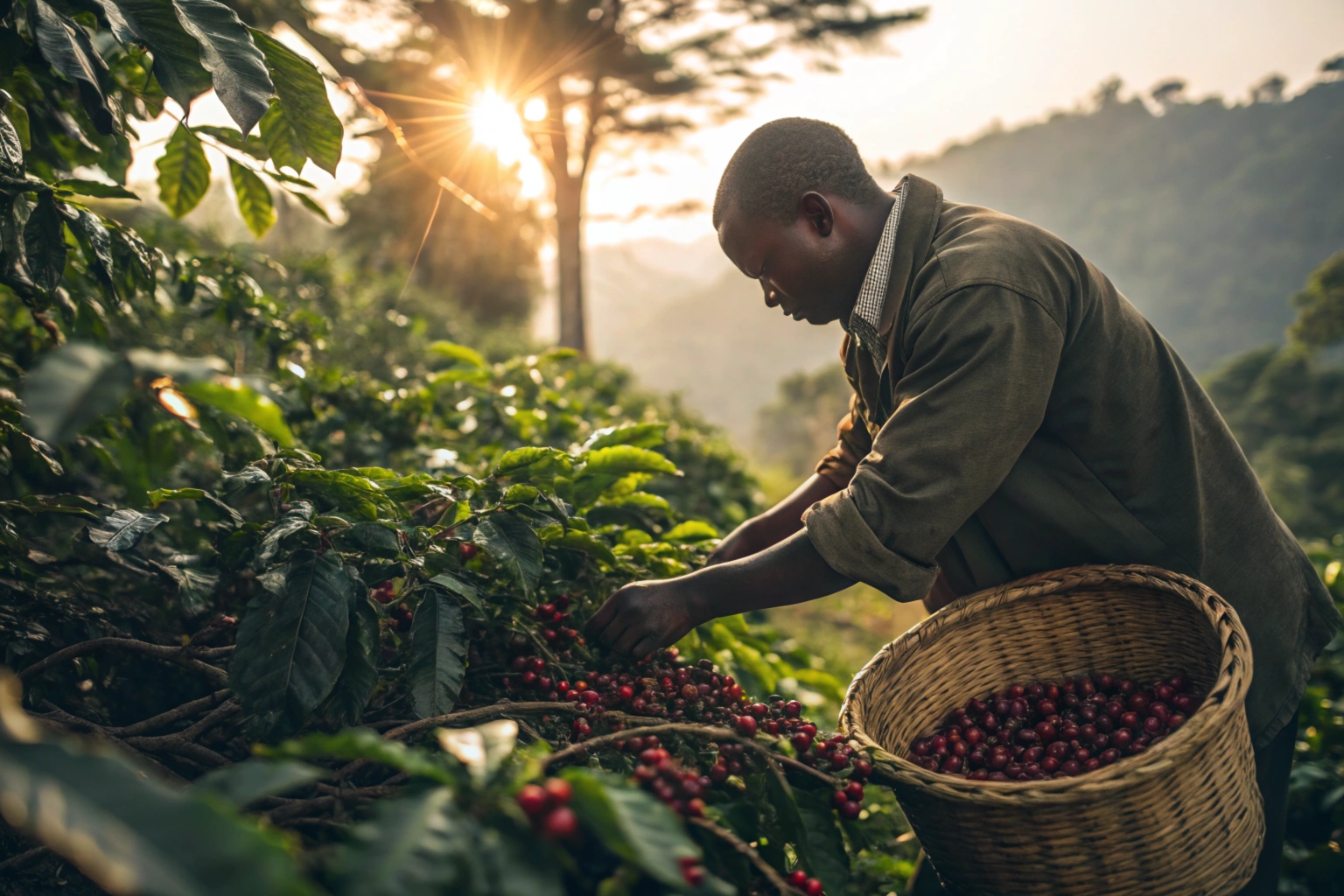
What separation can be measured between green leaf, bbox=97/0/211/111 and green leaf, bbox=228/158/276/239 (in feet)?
2.00

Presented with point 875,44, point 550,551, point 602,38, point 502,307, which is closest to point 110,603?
point 550,551

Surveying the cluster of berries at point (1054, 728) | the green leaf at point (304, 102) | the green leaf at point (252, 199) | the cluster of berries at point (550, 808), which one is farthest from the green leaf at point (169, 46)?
the cluster of berries at point (1054, 728)

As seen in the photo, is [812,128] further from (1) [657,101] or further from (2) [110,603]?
(1) [657,101]

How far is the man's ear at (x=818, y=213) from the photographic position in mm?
1784

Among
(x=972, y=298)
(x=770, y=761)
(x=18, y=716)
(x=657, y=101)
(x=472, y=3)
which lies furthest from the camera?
(x=657, y=101)

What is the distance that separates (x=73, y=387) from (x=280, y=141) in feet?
4.09

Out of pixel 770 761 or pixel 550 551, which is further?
pixel 550 551

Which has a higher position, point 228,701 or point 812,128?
point 812,128

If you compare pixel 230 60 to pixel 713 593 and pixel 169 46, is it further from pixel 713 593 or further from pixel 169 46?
pixel 713 593

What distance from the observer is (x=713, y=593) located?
153cm

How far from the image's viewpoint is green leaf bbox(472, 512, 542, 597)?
1.34 metres

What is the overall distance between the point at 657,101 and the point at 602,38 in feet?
6.74

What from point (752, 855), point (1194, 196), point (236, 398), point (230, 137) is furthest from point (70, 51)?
point (1194, 196)

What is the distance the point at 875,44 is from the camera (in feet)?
43.0
